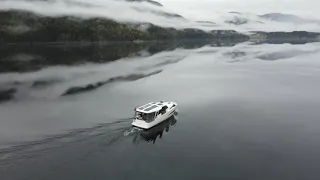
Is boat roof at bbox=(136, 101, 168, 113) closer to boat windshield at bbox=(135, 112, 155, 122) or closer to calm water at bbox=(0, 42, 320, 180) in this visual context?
boat windshield at bbox=(135, 112, 155, 122)

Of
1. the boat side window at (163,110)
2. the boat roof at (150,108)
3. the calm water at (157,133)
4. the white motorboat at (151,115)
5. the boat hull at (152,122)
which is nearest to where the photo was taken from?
the calm water at (157,133)

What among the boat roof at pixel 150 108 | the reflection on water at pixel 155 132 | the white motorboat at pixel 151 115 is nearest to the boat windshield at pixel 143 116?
the white motorboat at pixel 151 115

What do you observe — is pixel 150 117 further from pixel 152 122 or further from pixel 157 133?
pixel 157 133

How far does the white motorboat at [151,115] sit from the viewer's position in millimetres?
58062

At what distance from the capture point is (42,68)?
14125 cm

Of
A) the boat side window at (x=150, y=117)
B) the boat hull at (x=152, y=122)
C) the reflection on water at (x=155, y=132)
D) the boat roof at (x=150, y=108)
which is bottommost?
the reflection on water at (x=155, y=132)

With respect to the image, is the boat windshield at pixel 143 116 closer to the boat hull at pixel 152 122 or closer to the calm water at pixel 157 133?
the boat hull at pixel 152 122

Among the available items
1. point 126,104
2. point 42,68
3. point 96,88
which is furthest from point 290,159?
point 42,68

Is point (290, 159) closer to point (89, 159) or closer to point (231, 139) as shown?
point (231, 139)

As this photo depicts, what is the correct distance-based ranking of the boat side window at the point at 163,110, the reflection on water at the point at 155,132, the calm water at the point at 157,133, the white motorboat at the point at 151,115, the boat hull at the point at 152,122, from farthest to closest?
the boat side window at the point at 163,110, the white motorboat at the point at 151,115, the boat hull at the point at 152,122, the reflection on water at the point at 155,132, the calm water at the point at 157,133

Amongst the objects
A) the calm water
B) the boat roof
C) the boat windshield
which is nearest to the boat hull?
the boat windshield

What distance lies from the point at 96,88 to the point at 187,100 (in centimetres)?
2985

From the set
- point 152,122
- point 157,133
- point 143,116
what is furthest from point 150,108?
point 157,133

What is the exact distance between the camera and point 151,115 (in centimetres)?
5972
